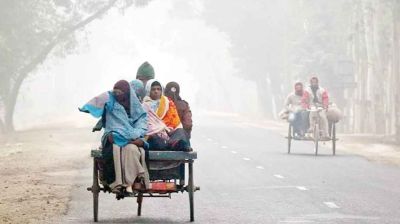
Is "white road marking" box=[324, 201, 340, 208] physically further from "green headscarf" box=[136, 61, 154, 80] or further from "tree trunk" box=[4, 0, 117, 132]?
"tree trunk" box=[4, 0, 117, 132]

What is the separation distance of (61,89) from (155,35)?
1490cm

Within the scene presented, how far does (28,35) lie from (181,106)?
114ft

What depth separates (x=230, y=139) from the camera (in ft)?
130

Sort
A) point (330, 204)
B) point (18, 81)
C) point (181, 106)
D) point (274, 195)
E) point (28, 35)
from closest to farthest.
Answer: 1. point (181, 106)
2. point (330, 204)
3. point (274, 195)
4. point (18, 81)
5. point (28, 35)

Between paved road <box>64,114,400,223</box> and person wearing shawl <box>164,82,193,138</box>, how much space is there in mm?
1198

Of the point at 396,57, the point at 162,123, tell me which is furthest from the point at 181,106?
the point at 396,57

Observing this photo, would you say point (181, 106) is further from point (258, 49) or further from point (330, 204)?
point (258, 49)

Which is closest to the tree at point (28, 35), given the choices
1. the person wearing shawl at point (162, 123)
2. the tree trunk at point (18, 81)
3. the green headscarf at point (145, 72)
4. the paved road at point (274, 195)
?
the tree trunk at point (18, 81)

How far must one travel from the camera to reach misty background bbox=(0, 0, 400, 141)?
47.3 meters

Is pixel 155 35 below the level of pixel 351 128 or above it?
above

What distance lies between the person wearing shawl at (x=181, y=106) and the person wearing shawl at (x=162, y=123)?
0.86 feet

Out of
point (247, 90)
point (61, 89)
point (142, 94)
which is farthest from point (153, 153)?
point (61, 89)

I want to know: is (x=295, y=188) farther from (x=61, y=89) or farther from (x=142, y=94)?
(x=61, y=89)

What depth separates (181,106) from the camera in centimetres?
1413
